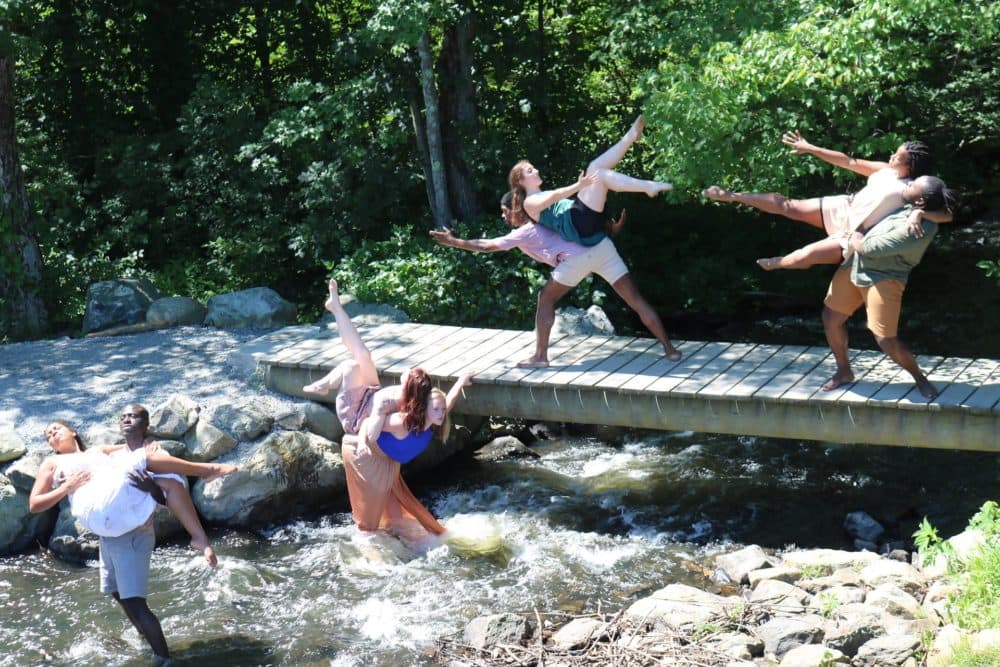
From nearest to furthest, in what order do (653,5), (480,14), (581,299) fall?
1. (653,5)
2. (581,299)
3. (480,14)

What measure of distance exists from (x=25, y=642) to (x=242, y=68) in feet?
34.3

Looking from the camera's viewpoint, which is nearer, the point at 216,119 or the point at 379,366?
the point at 379,366

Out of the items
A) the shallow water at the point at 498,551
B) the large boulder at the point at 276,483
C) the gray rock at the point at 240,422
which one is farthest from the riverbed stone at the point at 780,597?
the gray rock at the point at 240,422

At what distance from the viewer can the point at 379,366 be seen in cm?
970

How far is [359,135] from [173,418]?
19.0ft

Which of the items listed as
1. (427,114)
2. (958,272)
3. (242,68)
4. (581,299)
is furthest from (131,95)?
(958,272)

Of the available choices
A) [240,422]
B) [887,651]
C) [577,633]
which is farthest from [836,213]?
[240,422]

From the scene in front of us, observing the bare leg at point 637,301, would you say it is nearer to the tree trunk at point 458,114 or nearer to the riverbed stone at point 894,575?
the riverbed stone at point 894,575

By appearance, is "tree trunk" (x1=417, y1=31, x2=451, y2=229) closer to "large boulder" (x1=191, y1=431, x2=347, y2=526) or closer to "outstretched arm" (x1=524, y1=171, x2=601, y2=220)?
"outstretched arm" (x1=524, y1=171, x2=601, y2=220)

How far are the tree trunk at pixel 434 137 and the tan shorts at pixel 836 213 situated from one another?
19.7 feet

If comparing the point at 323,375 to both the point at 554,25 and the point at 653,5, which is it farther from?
the point at 554,25

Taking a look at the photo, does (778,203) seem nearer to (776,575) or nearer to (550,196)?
(550,196)

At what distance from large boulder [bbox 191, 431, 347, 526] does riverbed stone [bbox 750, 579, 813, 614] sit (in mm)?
3623

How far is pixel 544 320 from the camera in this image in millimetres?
9164
